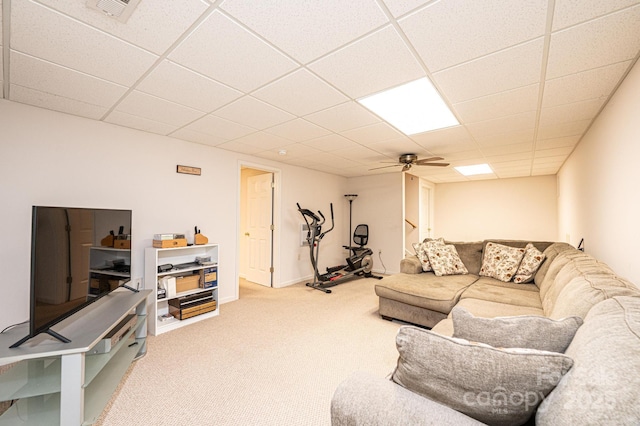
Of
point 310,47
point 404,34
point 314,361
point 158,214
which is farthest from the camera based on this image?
point 158,214

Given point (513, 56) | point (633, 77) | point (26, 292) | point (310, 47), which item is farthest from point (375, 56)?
point (26, 292)

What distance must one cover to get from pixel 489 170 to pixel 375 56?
16.2 feet

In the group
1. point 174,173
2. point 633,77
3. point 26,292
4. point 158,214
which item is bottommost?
point 26,292

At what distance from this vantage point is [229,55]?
5.41ft

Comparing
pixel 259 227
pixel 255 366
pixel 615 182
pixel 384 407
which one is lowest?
pixel 255 366

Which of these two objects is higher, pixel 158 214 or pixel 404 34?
pixel 404 34

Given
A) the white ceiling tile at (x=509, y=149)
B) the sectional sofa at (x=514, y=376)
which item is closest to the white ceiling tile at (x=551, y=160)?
the white ceiling tile at (x=509, y=149)

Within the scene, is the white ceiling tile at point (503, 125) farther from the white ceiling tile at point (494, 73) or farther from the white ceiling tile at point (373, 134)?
the white ceiling tile at point (373, 134)

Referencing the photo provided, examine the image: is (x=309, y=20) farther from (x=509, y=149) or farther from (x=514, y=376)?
(x=509, y=149)

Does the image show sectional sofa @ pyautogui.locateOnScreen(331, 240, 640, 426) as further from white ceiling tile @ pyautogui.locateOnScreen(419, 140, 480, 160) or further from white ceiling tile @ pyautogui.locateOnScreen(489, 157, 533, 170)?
white ceiling tile @ pyautogui.locateOnScreen(489, 157, 533, 170)

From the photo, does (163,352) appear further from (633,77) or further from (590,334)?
(633,77)

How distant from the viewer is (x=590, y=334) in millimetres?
916

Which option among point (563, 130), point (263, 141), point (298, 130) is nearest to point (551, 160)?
point (563, 130)

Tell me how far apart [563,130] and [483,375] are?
3.38 metres
